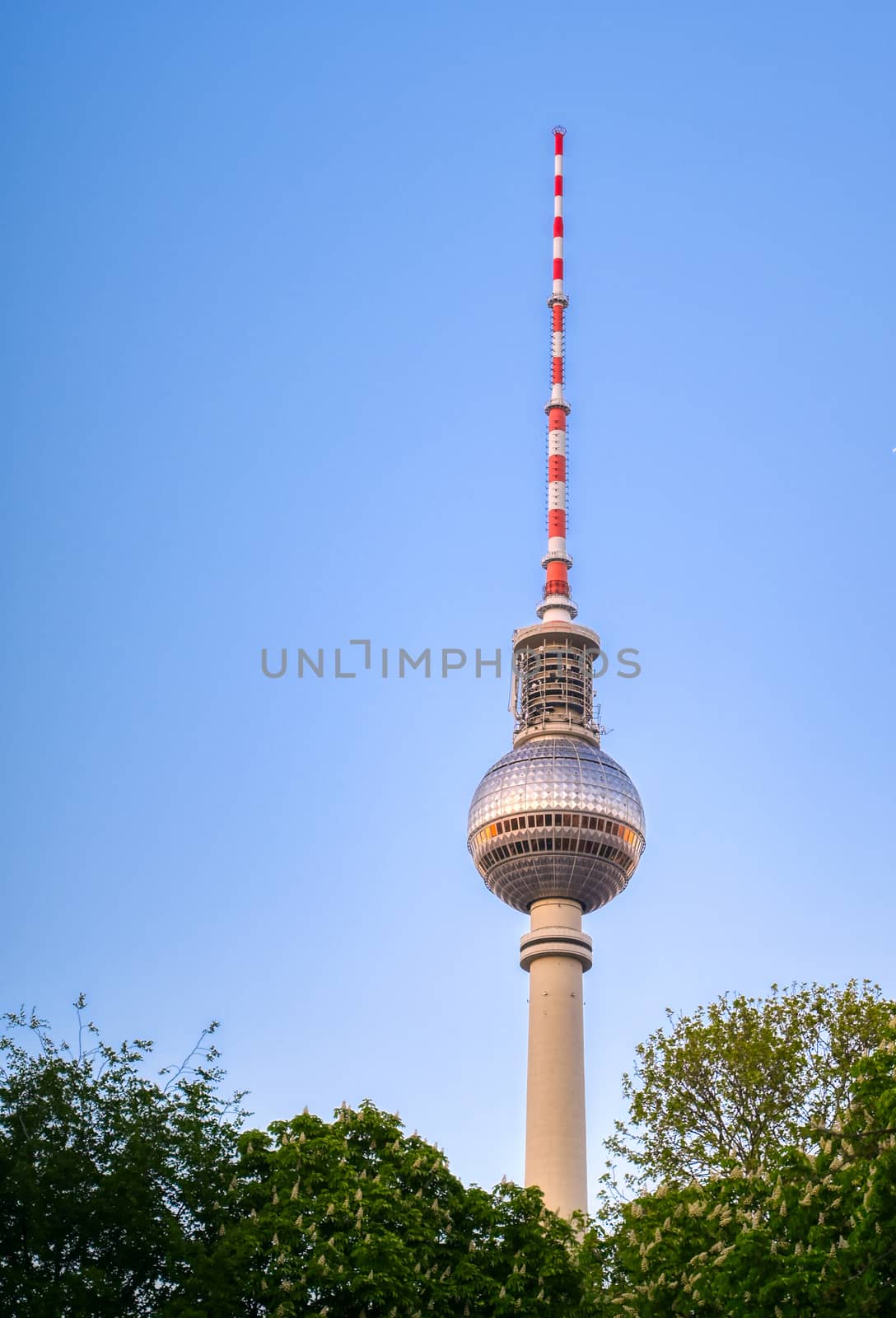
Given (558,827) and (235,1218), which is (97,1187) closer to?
(235,1218)

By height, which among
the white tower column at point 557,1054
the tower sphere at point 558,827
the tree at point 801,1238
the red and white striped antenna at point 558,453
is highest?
the red and white striped antenna at point 558,453

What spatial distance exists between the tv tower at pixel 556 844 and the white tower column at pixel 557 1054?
0.08 m

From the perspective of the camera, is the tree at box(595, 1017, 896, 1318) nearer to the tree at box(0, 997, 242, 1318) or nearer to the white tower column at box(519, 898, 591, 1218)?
the tree at box(0, 997, 242, 1318)

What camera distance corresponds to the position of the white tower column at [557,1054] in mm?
103125

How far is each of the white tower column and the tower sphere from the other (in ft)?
6.39

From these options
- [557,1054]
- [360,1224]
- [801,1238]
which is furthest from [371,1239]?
[557,1054]

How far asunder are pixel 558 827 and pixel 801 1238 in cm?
7856

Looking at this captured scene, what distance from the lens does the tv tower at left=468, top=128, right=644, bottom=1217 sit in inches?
4146

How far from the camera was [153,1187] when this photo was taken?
41.5 metres

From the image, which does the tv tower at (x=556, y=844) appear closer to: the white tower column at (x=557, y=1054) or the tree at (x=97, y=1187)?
the white tower column at (x=557, y=1054)

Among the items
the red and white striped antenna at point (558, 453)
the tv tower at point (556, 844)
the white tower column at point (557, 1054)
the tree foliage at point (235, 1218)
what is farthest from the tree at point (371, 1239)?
the red and white striped antenna at point (558, 453)

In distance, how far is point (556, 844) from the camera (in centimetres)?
11188

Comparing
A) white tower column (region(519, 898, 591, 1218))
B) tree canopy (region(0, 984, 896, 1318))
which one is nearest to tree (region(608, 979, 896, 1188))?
tree canopy (region(0, 984, 896, 1318))

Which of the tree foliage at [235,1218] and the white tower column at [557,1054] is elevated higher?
the white tower column at [557,1054]
